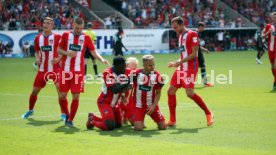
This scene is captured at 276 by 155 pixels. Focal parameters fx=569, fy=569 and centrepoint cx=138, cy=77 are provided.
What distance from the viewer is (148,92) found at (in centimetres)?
1152

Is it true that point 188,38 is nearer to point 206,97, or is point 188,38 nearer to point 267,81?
point 206,97

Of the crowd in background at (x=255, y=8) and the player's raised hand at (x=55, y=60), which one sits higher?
the crowd in background at (x=255, y=8)

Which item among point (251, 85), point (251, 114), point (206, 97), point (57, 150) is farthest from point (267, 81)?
point (57, 150)

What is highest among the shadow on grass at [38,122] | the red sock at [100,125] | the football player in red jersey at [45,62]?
the football player in red jersey at [45,62]

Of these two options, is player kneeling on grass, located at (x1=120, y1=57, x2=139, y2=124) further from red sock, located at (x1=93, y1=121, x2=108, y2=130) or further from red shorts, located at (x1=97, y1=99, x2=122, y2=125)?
red sock, located at (x1=93, y1=121, x2=108, y2=130)

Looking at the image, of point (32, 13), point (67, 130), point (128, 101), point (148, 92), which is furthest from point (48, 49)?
point (32, 13)

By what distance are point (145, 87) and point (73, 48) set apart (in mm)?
1793

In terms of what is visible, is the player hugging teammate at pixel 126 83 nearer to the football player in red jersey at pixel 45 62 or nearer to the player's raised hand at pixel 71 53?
the player's raised hand at pixel 71 53

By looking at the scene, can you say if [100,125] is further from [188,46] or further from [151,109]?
[188,46]

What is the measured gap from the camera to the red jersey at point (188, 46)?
11.9 meters

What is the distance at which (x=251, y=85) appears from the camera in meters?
20.0

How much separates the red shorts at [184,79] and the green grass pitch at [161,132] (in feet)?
2.68

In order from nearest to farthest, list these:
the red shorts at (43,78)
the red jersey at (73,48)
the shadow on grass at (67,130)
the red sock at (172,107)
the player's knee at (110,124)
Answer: the shadow on grass at (67,130), the player's knee at (110,124), the red sock at (172,107), the red jersey at (73,48), the red shorts at (43,78)

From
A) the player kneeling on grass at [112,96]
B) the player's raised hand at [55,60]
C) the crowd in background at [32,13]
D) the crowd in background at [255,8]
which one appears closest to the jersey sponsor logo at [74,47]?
the player's raised hand at [55,60]
